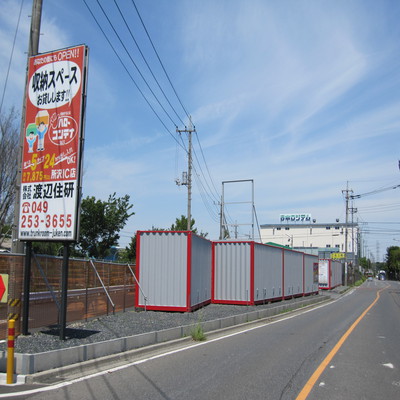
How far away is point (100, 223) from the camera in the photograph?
3183 cm

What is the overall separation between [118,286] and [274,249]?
36.6ft

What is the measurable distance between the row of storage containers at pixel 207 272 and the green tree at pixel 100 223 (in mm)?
12961

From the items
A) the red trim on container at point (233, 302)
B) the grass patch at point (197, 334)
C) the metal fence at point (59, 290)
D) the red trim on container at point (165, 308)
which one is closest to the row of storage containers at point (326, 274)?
the red trim on container at point (233, 302)

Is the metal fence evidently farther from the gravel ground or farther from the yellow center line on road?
the yellow center line on road

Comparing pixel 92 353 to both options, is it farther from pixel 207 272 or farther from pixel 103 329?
pixel 207 272

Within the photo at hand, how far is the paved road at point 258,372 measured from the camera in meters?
6.23

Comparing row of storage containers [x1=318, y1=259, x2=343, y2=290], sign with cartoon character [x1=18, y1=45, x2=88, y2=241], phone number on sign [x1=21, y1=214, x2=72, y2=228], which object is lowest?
row of storage containers [x1=318, y1=259, x2=343, y2=290]

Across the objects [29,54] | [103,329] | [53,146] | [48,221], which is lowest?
[103,329]

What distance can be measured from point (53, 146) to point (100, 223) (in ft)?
75.0

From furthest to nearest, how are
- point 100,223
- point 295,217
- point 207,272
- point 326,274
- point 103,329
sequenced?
point 295,217 → point 326,274 → point 100,223 → point 207,272 → point 103,329

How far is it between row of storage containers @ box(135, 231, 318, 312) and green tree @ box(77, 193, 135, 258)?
42.5 ft

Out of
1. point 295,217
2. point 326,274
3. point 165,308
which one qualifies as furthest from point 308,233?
point 165,308

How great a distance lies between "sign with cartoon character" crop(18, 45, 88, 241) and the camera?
9.26 meters

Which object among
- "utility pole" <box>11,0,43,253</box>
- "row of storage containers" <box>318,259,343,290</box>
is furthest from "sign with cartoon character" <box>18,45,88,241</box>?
"row of storage containers" <box>318,259,343,290</box>
